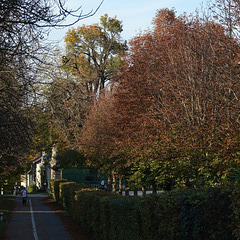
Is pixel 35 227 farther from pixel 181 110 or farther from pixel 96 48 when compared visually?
pixel 96 48

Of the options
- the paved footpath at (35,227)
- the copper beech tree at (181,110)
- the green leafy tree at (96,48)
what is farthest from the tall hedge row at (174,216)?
the green leafy tree at (96,48)

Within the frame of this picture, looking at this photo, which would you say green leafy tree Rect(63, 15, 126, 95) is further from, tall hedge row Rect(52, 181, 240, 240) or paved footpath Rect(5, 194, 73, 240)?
tall hedge row Rect(52, 181, 240, 240)

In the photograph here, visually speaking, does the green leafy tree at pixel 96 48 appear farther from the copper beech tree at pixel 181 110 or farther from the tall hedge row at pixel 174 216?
the tall hedge row at pixel 174 216

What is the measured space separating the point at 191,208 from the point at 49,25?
4736mm

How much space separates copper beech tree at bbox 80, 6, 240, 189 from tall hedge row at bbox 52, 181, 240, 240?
347 cm

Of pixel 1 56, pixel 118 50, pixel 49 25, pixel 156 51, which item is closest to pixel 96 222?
pixel 1 56

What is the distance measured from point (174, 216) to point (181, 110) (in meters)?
10.2

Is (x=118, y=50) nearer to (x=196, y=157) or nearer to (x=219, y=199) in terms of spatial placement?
(x=196, y=157)

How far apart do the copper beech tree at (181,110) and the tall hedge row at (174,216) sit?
347cm

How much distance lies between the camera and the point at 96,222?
54.2ft

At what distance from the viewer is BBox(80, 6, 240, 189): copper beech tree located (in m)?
14.3

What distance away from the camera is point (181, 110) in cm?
1823

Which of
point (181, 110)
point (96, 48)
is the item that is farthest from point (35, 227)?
point (96, 48)

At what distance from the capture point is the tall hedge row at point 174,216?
6531 millimetres
